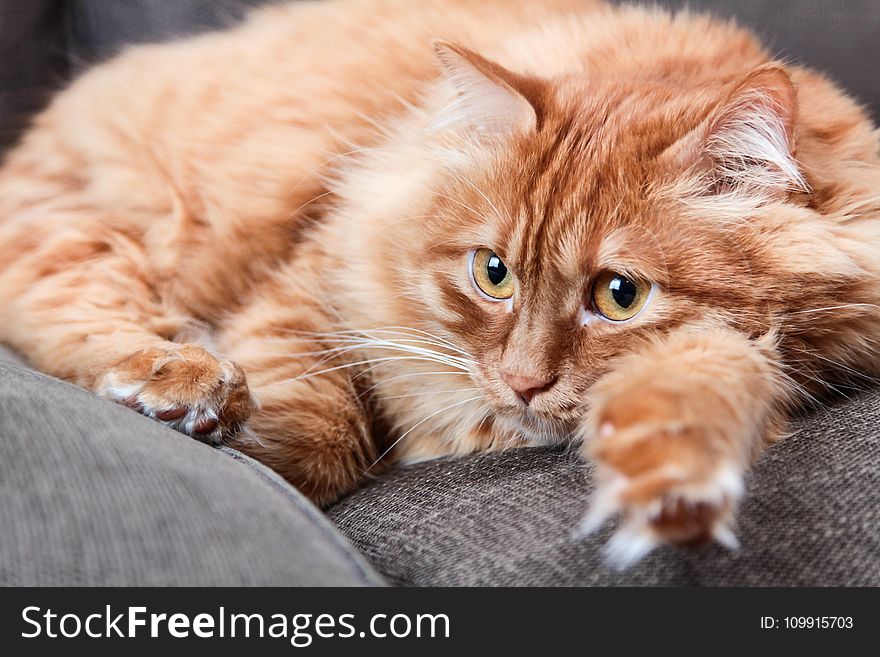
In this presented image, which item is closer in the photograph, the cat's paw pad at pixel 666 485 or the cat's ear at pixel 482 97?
the cat's paw pad at pixel 666 485

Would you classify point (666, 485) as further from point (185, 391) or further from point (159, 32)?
point (159, 32)

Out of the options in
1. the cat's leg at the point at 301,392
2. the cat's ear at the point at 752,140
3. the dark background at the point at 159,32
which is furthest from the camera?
the dark background at the point at 159,32

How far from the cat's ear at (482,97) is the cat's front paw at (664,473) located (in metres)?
0.55

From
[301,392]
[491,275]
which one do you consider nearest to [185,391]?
[301,392]

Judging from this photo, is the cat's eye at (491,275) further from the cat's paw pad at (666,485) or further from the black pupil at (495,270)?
the cat's paw pad at (666,485)

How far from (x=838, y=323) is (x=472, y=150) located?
59 centimetres

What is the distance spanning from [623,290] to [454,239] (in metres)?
0.28

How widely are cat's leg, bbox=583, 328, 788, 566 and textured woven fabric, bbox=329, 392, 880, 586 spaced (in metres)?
0.04

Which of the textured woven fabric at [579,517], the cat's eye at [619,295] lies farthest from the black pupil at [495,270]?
the textured woven fabric at [579,517]

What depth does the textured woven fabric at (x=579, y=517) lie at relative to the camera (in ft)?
2.86

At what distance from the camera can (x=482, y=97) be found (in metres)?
1.27

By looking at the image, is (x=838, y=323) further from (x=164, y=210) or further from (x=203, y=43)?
(x=203, y=43)

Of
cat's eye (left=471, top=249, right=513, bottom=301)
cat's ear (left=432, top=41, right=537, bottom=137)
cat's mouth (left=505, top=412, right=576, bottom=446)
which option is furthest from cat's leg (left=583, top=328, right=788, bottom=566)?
cat's ear (left=432, top=41, right=537, bottom=137)

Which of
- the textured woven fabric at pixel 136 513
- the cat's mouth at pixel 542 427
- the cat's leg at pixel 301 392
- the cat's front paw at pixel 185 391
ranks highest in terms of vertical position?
the textured woven fabric at pixel 136 513
